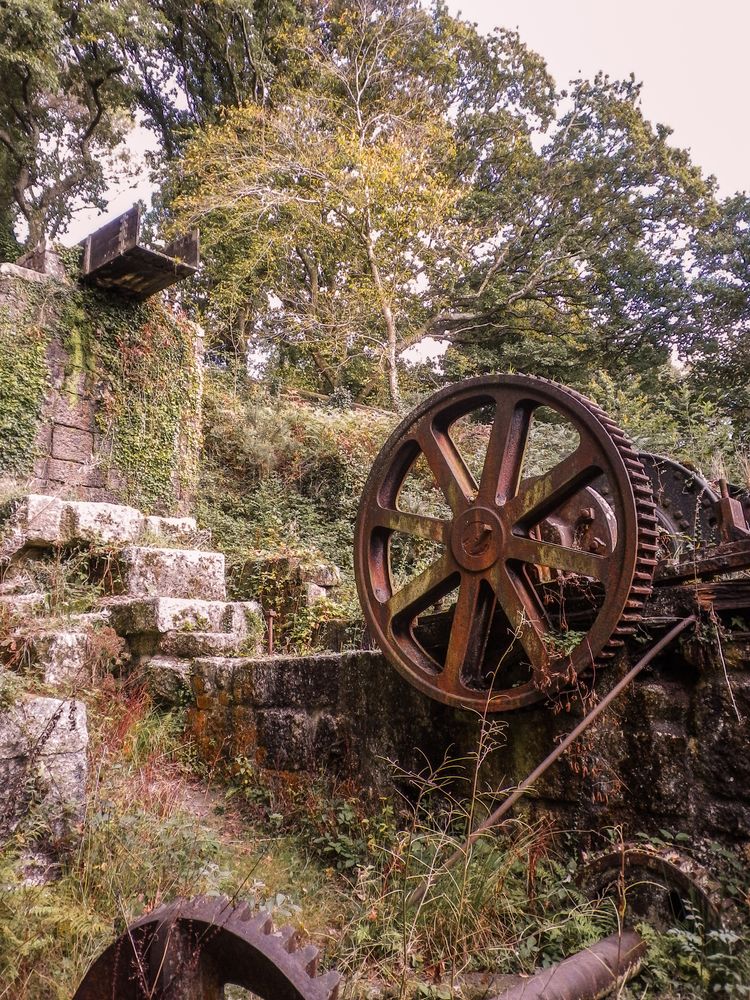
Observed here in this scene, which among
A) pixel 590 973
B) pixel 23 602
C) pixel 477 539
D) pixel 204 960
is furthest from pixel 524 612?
pixel 23 602

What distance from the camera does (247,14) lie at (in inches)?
672

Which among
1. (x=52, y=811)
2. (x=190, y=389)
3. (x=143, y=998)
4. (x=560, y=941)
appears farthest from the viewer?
(x=190, y=389)

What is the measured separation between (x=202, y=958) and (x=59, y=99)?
23.1 meters

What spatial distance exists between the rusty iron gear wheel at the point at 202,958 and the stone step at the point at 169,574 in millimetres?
A: 4523

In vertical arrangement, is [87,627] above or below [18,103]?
below

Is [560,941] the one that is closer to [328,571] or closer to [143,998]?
[143,998]

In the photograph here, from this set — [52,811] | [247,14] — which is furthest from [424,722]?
[247,14]

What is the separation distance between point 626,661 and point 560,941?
1060mm

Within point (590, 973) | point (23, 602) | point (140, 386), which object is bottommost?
point (590, 973)

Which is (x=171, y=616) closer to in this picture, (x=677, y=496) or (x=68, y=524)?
(x=68, y=524)

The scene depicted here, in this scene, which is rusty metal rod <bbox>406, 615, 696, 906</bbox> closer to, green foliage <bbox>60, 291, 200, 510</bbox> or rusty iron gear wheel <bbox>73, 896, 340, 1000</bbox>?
rusty iron gear wheel <bbox>73, 896, 340, 1000</bbox>

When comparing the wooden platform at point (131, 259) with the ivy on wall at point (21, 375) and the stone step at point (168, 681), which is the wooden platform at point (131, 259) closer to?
the ivy on wall at point (21, 375)

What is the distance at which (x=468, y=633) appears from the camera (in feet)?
10.2

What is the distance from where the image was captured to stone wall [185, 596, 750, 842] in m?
2.50
